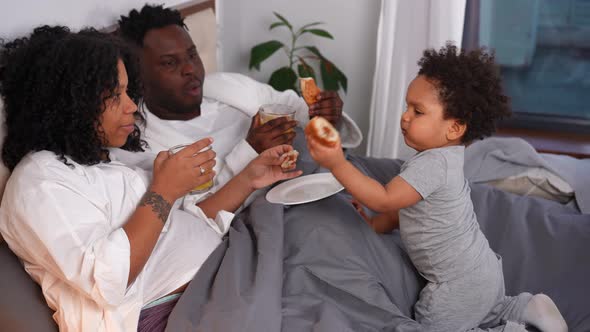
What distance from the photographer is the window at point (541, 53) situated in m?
3.08

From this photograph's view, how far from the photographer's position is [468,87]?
57.5 inches

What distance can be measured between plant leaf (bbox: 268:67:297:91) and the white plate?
1330 mm

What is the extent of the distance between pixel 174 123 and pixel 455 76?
877 millimetres

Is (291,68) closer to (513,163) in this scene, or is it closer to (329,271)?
(513,163)

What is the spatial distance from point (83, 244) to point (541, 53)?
8.69ft

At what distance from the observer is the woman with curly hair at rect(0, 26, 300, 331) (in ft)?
3.97

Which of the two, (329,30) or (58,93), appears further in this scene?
(329,30)

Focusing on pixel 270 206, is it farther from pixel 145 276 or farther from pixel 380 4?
pixel 380 4

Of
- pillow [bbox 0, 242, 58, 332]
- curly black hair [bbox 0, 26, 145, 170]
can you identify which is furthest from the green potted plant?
pillow [bbox 0, 242, 58, 332]

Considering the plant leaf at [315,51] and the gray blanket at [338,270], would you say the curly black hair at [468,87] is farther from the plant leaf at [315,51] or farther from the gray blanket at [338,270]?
the plant leaf at [315,51]

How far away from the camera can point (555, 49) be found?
3.15 meters

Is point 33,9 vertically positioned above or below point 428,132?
above

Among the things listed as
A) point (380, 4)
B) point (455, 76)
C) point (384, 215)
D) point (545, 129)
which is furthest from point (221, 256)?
point (545, 129)

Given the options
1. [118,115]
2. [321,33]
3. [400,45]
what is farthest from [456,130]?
[321,33]
